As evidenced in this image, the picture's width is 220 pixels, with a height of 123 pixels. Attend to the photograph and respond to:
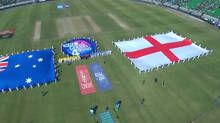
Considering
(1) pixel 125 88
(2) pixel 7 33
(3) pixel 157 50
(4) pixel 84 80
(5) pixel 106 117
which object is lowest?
(5) pixel 106 117

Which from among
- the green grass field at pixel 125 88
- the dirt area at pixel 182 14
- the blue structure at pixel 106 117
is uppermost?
the dirt area at pixel 182 14

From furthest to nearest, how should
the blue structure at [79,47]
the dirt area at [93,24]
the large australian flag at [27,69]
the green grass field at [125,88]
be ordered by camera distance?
the dirt area at [93,24] < the blue structure at [79,47] < the large australian flag at [27,69] < the green grass field at [125,88]

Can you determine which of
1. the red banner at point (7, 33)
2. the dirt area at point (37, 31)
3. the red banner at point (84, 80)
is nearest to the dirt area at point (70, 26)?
the dirt area at point (37, 31)

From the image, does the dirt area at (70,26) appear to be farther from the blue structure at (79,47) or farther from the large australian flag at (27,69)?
the large australian flag at (27,69)

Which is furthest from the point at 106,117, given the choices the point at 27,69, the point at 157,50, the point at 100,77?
the point at 157,50

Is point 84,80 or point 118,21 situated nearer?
point 84,80

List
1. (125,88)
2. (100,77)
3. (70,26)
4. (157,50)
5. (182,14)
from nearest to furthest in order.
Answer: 1. (125,88)
2. (100,77)
3. (157,50)
4. (70,26)
5. (182,14)

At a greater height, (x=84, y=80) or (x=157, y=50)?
(x=157, y=50)

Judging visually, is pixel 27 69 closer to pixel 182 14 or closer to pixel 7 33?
pixel 7 33

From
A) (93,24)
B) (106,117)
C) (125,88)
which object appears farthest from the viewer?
(93,24)
